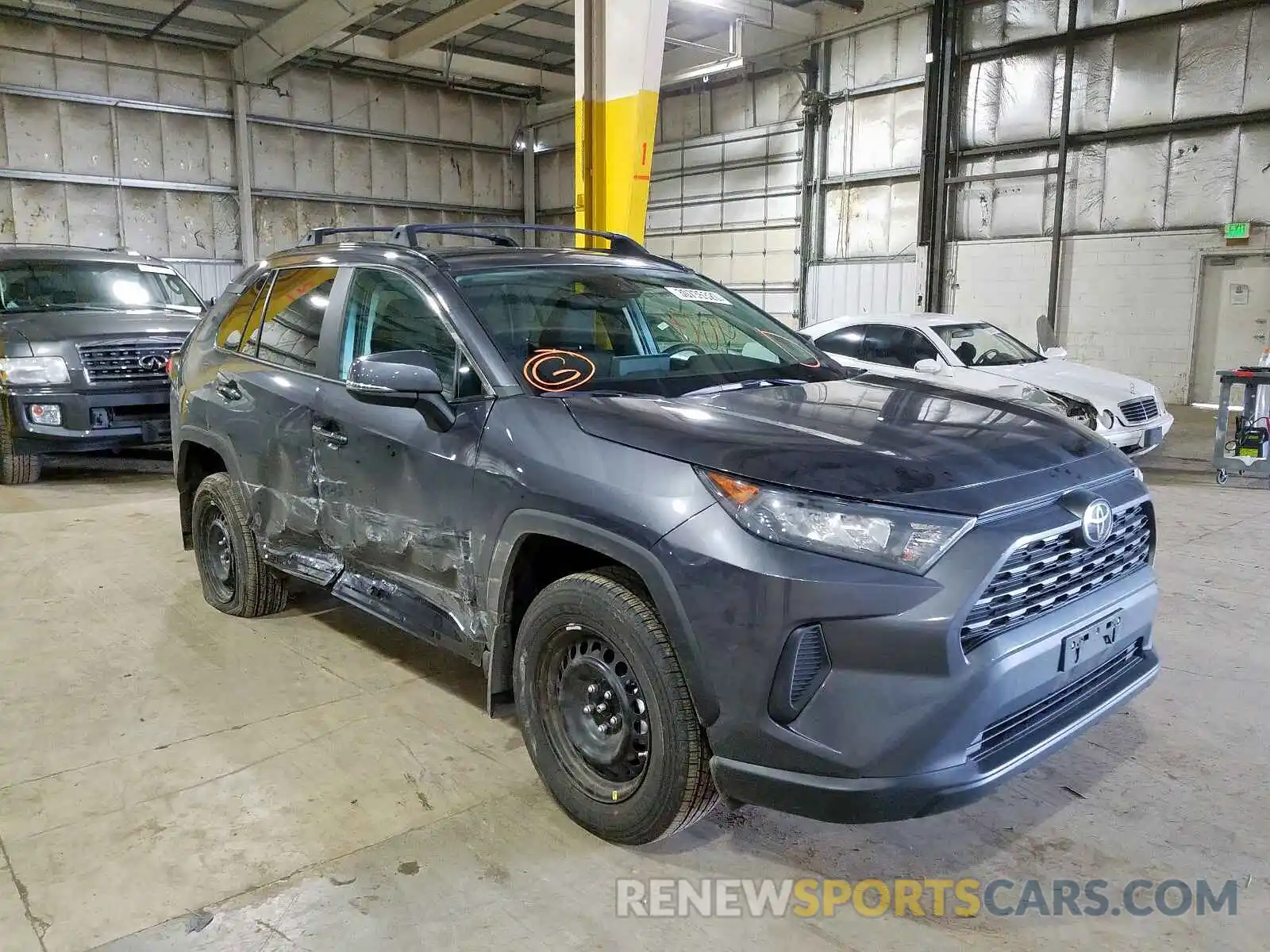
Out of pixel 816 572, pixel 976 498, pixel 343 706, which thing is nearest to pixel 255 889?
pixel 343 706

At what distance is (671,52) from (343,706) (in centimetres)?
1661

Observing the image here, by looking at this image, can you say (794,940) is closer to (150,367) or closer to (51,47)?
(150,367)

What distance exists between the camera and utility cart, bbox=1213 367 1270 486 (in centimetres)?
763

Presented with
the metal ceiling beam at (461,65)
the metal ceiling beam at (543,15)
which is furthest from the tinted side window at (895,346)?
the metal ceiling beam at (461,65)

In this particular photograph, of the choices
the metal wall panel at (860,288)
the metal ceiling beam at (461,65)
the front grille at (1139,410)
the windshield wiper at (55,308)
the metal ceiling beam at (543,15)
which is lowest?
the front grille at (1139,410)

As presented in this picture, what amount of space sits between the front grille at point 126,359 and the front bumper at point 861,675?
6739 mm

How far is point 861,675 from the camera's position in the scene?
78.1 inches

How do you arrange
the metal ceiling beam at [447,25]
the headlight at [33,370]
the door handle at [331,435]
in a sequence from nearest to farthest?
the door handle at [331,435] < the headlight at [33,370] < the metal ceiling beam at [447,25]

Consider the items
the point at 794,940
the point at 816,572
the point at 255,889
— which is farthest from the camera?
the point at 255,889

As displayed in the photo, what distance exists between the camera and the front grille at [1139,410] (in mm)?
7730

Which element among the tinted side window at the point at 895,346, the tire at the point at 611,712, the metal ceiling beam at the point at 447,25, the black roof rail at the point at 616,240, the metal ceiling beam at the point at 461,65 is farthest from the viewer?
the metal ceiling beam at the point at 461,65

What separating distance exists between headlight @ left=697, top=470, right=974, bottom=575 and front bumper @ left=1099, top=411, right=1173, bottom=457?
6.17 m

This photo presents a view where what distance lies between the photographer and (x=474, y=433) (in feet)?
8.93

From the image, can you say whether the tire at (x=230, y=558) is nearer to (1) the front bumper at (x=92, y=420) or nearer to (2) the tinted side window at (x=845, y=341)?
(1) the front bumper at (x=92, y=420)
